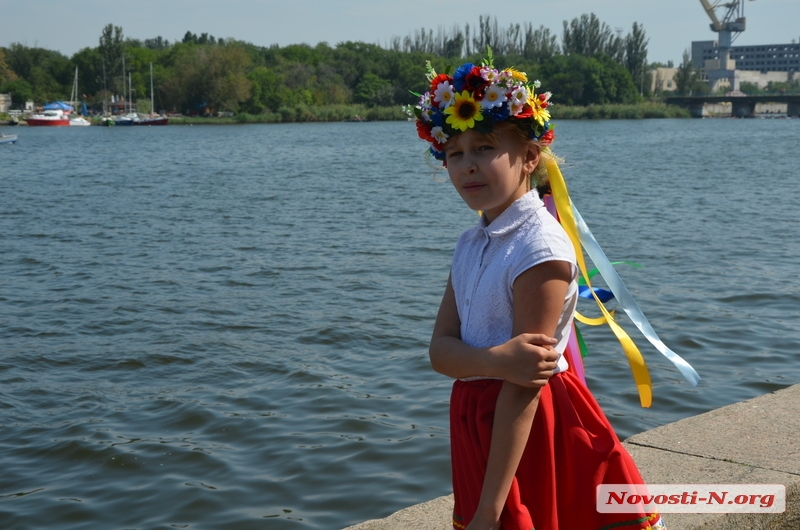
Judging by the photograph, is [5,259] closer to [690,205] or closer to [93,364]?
[93,364]

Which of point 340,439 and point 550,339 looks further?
point 340,439

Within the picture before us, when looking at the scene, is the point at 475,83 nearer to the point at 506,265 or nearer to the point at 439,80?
the point at 439,80

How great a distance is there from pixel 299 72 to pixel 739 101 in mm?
59868

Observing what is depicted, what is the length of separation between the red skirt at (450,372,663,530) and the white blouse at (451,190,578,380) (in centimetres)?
9

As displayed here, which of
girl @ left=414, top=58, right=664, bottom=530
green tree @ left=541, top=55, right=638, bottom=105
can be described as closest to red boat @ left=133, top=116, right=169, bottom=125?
green tree @ left=541, top=55, right=638, bottom=105

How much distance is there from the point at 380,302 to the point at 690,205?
11.5m

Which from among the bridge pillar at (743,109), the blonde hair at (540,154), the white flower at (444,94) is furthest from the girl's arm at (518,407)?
the bridge pillar at (743,109)

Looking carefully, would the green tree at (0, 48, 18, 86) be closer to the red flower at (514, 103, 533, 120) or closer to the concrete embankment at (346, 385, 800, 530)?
the concrete embankment at (346, 385, 800, 530)

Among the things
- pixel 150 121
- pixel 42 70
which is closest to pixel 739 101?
pixel 150 121

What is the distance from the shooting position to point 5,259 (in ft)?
45.1

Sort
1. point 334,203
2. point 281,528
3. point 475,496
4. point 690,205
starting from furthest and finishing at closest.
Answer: point 334,203 → point 690,205 → point 281,528 → point 475,496

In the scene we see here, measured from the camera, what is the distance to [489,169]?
6.89 ft

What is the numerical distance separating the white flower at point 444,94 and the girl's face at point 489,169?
0.08 m

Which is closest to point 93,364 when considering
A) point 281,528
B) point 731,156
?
point 281,528
